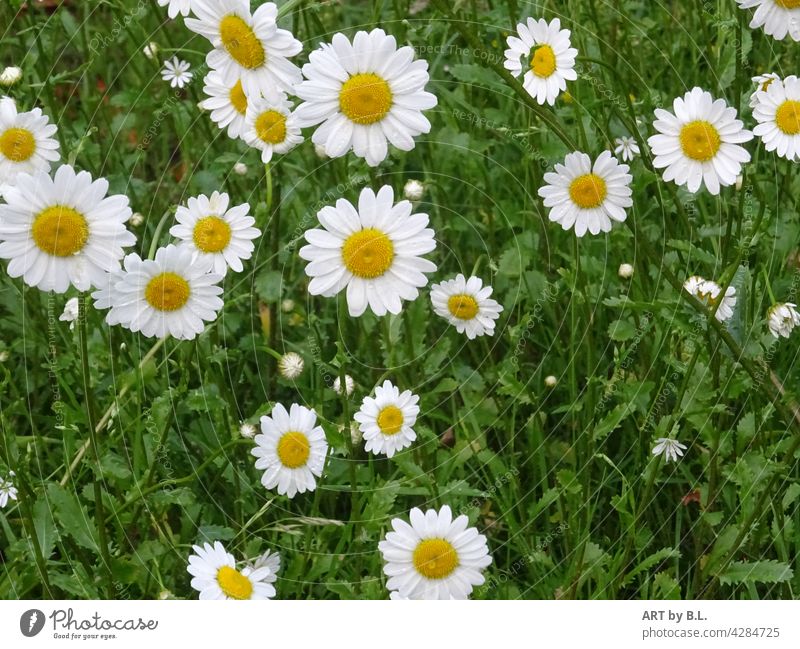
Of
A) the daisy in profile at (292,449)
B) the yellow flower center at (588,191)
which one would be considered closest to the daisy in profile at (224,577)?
the daisy in profile at (292,449)

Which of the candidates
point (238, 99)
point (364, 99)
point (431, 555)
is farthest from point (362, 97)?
point (431, 555)

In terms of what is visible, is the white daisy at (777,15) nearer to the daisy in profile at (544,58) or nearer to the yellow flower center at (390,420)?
the daisy in profile at (544,58)

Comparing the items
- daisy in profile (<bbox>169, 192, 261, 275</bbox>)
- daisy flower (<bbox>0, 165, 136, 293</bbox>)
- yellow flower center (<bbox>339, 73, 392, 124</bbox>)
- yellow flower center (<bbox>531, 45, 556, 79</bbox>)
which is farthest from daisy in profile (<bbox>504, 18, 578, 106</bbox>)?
daisy flower (<bbox>0, 165, 136, 293</bbox>)

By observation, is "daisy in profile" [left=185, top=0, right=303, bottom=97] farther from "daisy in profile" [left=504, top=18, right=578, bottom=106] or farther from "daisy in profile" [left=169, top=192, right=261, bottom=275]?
"daisy in profile" [left=504, top=18, right=578, bottom=106]

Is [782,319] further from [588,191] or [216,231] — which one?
[216,231]

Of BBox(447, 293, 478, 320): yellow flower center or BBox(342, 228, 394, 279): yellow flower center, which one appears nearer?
BBox(342, 228, 394, 279): yellow flower center
